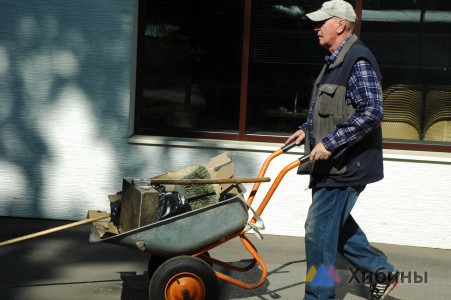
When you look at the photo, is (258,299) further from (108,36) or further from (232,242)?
(108,36)

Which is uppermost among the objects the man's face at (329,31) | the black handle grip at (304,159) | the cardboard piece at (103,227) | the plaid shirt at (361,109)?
the man's face at (329,31)

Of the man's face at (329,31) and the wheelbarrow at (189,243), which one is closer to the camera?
the wheelbarrow at (189,243)

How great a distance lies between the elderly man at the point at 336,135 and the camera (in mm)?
4262

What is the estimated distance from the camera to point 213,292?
4.41 metres

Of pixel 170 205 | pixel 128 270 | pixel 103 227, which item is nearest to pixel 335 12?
pixel 170 205

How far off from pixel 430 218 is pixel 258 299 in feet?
8.04

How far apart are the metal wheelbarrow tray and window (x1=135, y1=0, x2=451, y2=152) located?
2843 millimetres

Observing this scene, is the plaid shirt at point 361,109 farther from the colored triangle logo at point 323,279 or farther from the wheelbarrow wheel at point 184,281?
the wheelbarrow wheel at point 184,281

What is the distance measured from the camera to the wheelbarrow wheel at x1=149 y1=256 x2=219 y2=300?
4.35 metres

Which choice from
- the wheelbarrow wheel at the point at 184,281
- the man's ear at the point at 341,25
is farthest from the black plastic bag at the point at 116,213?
the man's ear at the point at 341,25

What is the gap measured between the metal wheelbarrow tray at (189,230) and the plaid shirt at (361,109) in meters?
0.75

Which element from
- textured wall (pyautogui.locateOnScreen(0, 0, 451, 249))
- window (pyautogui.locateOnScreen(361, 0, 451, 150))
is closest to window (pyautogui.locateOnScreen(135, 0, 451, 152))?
window (pyautogui.locateOnScreen(361, 0, 451, 150))

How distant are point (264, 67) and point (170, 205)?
9.92 ft

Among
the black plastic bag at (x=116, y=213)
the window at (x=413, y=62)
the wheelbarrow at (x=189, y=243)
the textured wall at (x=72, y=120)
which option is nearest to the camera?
the wheelbarrow at (x=189, y=243)
